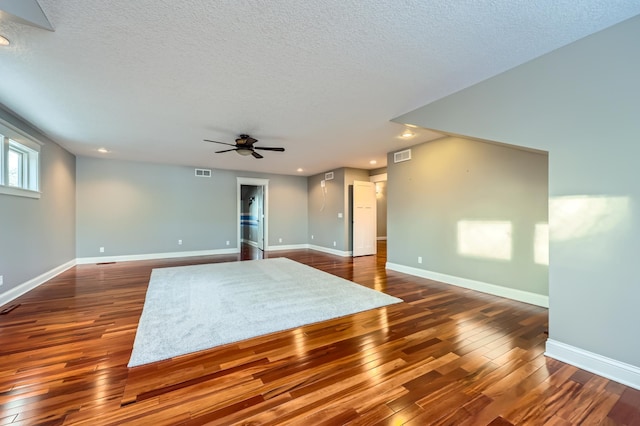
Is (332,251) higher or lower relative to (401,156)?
lower

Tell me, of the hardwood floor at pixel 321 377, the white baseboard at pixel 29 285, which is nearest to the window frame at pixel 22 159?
the white baseboard at pixel 29 285

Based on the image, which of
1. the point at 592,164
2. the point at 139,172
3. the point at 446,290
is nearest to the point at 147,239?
the point at 139,172

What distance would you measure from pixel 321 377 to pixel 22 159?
17.9ft

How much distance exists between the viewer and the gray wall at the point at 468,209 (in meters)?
3.53

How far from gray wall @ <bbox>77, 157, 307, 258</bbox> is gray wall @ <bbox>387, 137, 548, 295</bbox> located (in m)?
4.62

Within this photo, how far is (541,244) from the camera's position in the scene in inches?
134

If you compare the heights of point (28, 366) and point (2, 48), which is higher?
point (2, 48)

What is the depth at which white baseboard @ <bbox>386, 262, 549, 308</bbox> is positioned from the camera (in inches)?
136

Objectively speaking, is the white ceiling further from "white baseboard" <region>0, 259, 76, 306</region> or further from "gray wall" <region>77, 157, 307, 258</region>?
"gray wall" <region>77, 157, 307, 258</region>

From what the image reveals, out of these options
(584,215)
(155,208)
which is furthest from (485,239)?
(155,208)

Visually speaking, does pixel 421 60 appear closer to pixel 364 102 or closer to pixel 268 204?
pixel 364 102

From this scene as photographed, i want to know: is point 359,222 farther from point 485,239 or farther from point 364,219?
point 485,239

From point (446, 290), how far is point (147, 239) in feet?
23.1

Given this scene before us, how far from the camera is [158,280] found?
183 inches
